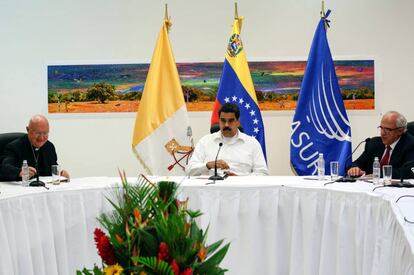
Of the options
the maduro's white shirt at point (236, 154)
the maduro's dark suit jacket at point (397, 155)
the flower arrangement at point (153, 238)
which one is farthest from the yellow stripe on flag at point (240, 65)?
the flower arrangement at point (153, 238)

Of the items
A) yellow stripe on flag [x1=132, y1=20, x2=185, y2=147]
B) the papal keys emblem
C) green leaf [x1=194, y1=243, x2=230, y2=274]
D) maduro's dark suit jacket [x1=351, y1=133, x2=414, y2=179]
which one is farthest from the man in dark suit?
green leaf [x1=194, y1=243, x2=230, y2=274]

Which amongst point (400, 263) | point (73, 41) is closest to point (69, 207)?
point (400, 263)

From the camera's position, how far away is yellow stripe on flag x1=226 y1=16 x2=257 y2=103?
499cm

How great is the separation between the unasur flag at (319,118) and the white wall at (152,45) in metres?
0.41

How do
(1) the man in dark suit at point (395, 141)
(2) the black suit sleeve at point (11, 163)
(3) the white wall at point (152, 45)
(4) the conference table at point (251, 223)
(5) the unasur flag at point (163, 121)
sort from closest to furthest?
(4) the conference table at point (251, 223)
(2) the black suit sleeve at point (11, 163)
(1) the man in dark suit at point (395, 141)
(5) the unasur flag at point (163, 121)
(3) the white wall at point (152, 45)

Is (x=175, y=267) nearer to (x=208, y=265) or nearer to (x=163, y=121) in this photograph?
(x=208, y=265)

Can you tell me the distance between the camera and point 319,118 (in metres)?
4.86

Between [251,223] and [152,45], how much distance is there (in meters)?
2.88

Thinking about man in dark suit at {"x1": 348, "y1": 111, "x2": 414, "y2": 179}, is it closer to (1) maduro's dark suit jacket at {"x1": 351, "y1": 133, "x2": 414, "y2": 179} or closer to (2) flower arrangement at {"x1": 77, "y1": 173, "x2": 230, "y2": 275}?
(1) maduro's dark suit jacket at {"x1": 351, "y1": 133, "x2": 414, "y2": 179}

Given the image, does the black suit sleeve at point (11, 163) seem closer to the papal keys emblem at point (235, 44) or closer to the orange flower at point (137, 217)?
the papal keys emblem at point (235, 44)

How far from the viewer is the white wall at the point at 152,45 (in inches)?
209

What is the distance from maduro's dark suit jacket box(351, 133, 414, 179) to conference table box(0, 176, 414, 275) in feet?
1.31

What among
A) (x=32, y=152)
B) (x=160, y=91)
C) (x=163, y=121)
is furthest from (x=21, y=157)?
(x=160, y=91)

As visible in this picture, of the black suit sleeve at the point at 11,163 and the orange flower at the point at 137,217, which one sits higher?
the orange flower at the point at 137,217
